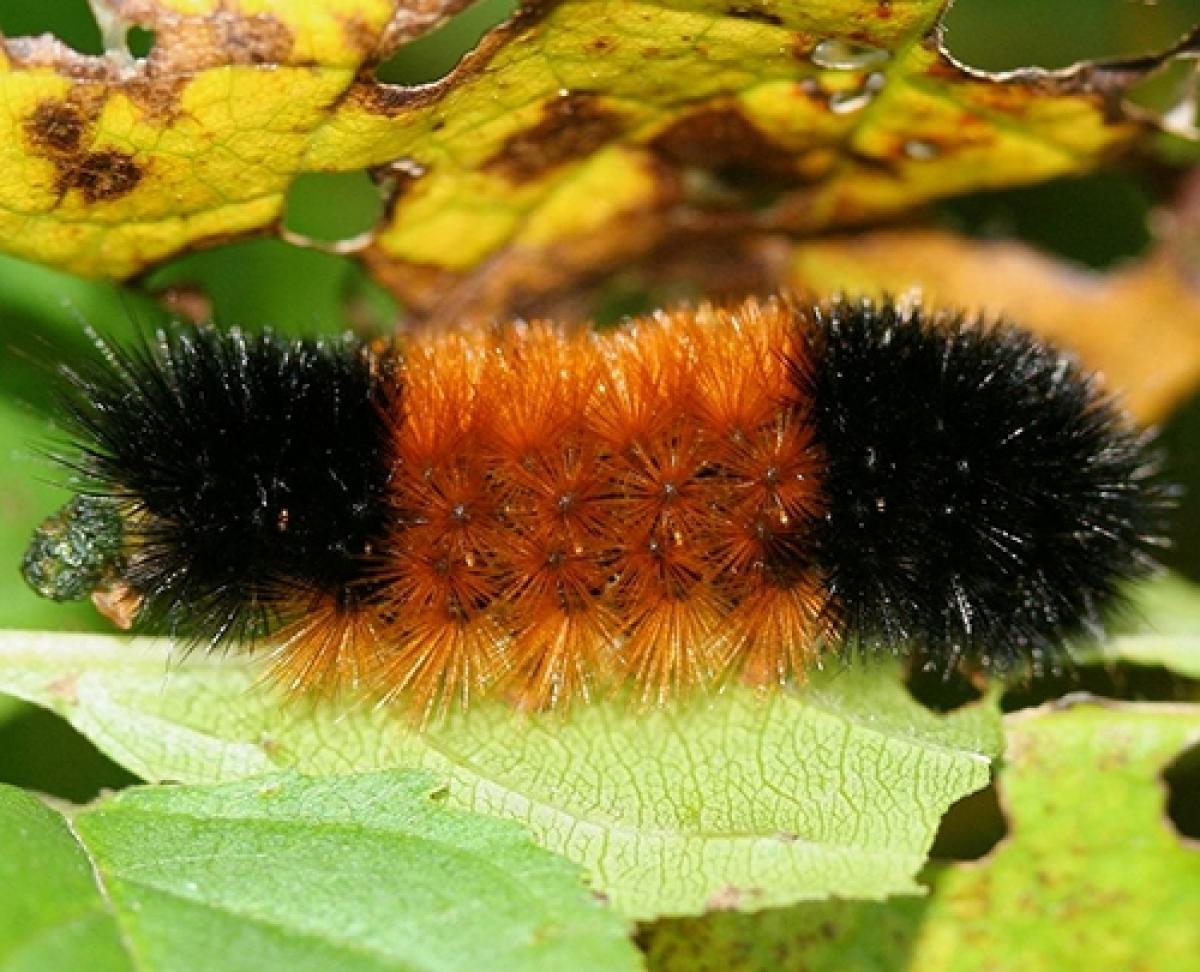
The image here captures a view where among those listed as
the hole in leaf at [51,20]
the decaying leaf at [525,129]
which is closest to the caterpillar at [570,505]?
the decaying leaf at [525,129]

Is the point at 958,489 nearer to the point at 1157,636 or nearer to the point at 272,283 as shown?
the point at 1157,636

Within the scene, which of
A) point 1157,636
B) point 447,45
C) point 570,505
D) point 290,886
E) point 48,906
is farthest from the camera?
point 447,45

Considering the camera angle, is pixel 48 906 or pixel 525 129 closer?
Answer: pixel 48 906

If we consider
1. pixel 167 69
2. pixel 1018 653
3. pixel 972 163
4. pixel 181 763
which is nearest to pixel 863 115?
pixel 972 163

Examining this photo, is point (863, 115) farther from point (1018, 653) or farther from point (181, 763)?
point (181, 763)

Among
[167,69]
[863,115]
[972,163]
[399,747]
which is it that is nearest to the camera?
[167,69]

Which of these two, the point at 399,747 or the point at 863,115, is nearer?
the point at 399,747

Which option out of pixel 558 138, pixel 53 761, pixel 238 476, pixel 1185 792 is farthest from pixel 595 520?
pixel 1185 792

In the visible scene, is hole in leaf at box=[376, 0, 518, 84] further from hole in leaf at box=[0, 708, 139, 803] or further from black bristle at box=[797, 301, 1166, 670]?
hole in leaf at box=[0, 708, 139, 803]
